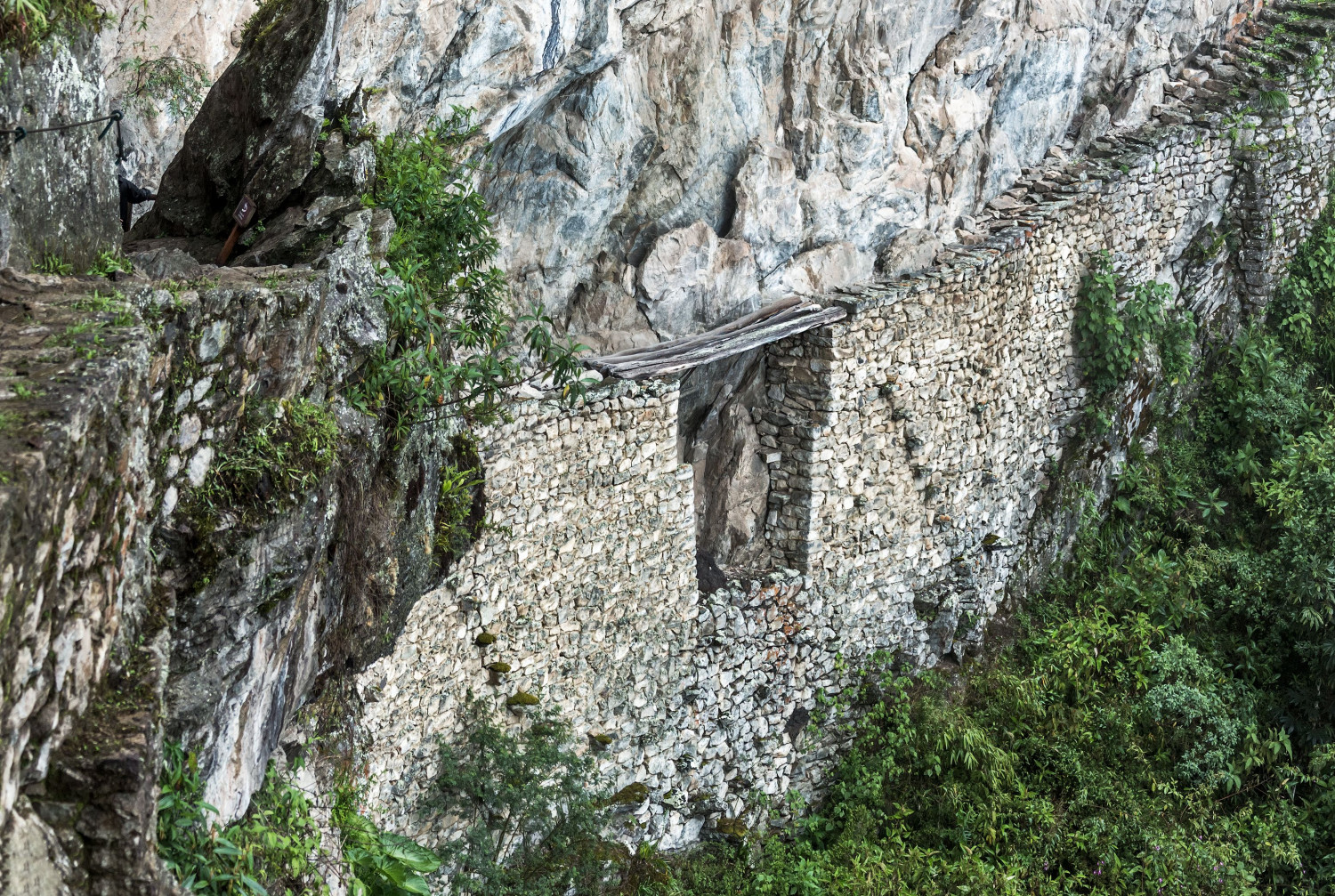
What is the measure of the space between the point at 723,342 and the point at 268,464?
14.3 feet

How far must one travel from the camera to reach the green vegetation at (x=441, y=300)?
6113 millimetres

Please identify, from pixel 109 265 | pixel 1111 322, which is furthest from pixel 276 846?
pixel 1111 322

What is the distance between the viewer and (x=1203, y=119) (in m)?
12.2

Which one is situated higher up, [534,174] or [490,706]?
[534,174]

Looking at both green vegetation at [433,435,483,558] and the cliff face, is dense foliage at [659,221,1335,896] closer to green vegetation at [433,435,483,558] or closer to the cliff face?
the cliff face

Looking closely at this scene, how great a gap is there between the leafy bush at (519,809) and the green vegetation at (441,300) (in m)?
2.23

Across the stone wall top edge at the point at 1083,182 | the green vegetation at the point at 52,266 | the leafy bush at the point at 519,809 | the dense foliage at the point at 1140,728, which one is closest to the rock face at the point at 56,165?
the green vegetation at the point at 52,266

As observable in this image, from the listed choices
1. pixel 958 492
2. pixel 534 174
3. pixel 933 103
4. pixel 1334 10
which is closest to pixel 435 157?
pixel 534 174

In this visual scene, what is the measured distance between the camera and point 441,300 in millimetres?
6711

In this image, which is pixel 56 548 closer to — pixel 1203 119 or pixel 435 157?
pixel 435 157

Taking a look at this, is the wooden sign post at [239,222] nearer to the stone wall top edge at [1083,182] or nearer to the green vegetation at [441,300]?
the green vegetation at [441,300]

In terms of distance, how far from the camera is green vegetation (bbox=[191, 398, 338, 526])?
182 inches

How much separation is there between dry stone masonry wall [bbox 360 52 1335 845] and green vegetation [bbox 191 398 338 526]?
2.39 m

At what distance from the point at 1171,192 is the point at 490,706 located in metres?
8.37
